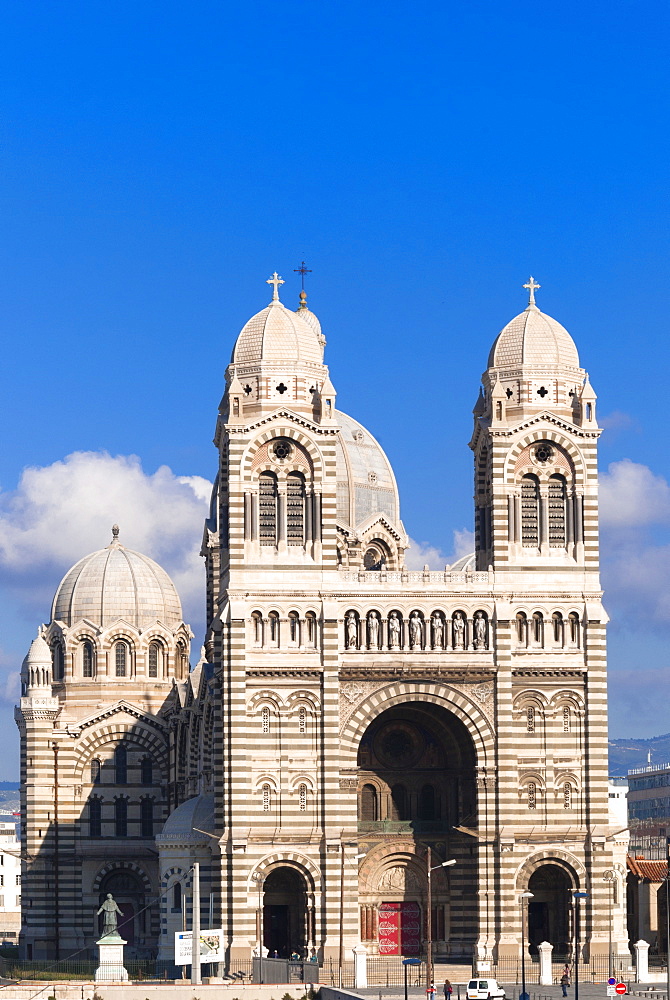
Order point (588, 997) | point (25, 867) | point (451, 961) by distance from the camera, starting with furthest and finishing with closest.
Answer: point (25, 867) → point (451, 961) → point (588, 997)

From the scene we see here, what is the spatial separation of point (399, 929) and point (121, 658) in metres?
26.4

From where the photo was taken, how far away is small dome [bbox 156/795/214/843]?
8575 centimetres

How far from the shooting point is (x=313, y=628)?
83312mm

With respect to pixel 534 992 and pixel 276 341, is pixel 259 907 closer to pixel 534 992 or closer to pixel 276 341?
pixel 534 992

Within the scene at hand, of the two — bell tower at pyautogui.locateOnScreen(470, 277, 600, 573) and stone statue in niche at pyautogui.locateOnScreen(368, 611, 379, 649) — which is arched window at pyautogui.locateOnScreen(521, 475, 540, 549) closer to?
bell tower at pyautogui.locateOnScreen(470, 277, 600, 573)

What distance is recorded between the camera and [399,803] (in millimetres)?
87000

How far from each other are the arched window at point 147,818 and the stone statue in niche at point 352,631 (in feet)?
77.5

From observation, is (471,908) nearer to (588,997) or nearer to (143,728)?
(588,997)

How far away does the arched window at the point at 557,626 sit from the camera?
84.6m

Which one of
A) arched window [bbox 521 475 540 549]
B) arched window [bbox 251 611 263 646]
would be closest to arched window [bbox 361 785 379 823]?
arched window [bbox 251 611 263 646]

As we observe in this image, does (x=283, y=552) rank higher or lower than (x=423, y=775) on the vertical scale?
higher

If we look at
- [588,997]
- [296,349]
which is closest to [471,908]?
[588,997]

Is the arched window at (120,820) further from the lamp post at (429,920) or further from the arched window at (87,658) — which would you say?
the lamp post at (429,920)

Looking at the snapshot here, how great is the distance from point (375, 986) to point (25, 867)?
29.4 m
